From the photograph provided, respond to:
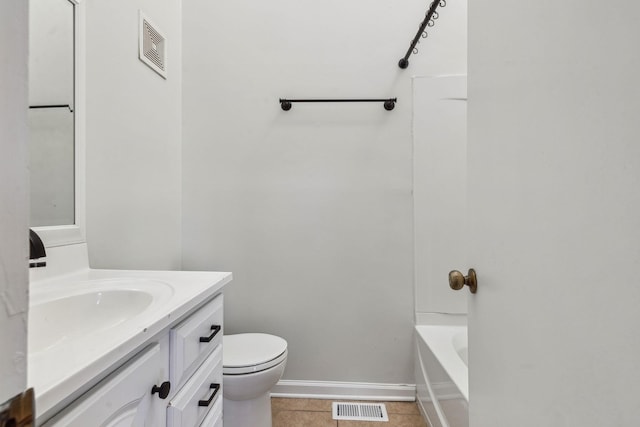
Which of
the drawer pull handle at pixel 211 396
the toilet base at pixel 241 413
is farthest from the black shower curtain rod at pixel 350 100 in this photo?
the toilet base at pixel 241 413

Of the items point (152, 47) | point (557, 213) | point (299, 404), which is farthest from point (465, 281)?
point (152, 47)

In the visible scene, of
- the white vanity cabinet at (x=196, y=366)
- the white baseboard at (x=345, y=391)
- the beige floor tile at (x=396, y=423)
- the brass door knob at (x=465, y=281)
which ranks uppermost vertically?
the brass door knob at (x=465, y=281)

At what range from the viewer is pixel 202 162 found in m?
1.83

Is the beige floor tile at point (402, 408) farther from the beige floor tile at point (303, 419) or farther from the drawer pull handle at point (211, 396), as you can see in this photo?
the drawer pull handle at point (211, 396)

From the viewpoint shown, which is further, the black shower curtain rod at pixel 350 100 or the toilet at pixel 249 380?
the black shower curtain rod at pixel 350 100

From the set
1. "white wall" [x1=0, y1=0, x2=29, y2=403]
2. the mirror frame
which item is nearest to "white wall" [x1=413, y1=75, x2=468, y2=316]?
the mirror frame

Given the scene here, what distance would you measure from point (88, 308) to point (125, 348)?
17.9 inches

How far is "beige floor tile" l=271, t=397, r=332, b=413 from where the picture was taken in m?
1.68

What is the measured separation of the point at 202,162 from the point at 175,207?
0.31 metres

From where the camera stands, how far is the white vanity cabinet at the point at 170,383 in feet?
1.61

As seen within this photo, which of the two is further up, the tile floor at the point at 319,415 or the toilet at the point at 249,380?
the toilet at the point at 249,380

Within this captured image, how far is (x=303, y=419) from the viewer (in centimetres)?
160

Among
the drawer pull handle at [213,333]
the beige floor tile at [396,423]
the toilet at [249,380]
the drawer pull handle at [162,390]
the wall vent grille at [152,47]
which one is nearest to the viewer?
the drawer pull handle at [162,390]

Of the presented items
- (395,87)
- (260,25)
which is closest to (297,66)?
(260,25)
